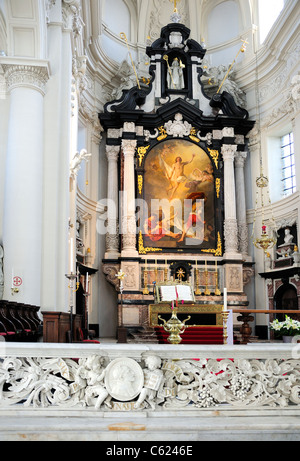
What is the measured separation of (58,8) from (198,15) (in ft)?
37.2

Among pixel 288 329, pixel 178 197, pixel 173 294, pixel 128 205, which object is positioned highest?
pixel 178 197

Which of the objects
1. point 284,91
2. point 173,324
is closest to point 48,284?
point 173,324

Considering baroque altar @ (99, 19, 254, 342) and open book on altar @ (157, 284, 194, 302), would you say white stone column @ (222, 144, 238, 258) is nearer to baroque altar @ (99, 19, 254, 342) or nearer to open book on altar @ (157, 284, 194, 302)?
baroque altar @ (99, 19, 254, 342)

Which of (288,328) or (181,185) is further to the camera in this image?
(181,185)

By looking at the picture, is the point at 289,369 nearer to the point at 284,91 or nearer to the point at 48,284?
the point at 48,284

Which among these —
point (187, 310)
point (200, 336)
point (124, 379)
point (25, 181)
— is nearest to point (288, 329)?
point (200, 336)

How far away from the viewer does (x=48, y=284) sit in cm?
1077

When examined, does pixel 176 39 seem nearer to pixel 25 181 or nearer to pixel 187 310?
pixel 187 310

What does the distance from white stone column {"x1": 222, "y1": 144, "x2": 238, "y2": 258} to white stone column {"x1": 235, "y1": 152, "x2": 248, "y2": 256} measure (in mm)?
542

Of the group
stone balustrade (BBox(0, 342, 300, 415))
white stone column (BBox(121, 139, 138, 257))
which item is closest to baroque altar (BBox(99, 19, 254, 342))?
white stone column (BBox(121, 139, 138, 257))

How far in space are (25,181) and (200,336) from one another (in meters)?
5.22

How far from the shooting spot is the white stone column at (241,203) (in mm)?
18719

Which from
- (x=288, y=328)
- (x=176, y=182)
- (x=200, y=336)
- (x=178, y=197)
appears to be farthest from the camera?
(x=176, y=182)

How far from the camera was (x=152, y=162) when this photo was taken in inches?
742
